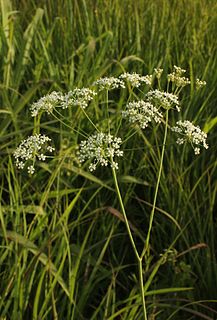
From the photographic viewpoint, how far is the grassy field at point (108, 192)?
1.74m

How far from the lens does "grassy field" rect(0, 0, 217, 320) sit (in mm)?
Answer: 1744

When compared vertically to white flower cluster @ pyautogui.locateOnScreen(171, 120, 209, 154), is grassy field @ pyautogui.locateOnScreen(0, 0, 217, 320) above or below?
below

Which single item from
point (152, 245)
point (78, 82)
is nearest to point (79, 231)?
point (152, 245)

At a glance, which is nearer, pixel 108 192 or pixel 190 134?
pixel 190 134

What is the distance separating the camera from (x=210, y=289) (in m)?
1.93

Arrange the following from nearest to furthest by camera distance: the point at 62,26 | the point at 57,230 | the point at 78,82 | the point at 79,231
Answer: the point at 57,230 < the point at 79,231 < the point at 78,82 < the point at 62,26

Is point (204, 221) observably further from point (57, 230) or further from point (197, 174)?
point (57, 230)

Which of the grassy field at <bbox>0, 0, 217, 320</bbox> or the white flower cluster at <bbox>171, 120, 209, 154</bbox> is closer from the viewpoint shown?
the white flower cluster at <bbox>171, 120, 209, 154</bbox>

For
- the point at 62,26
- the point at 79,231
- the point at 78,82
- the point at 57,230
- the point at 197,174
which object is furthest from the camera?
the point at 62,26

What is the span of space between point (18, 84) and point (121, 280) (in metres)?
1.04

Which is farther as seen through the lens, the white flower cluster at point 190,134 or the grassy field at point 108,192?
the grassy field at point 108,192

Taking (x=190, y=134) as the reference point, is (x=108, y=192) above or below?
below

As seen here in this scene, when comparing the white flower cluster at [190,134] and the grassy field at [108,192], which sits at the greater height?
the white flower cluster at [190,134]

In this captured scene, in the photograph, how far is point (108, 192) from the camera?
225cm
